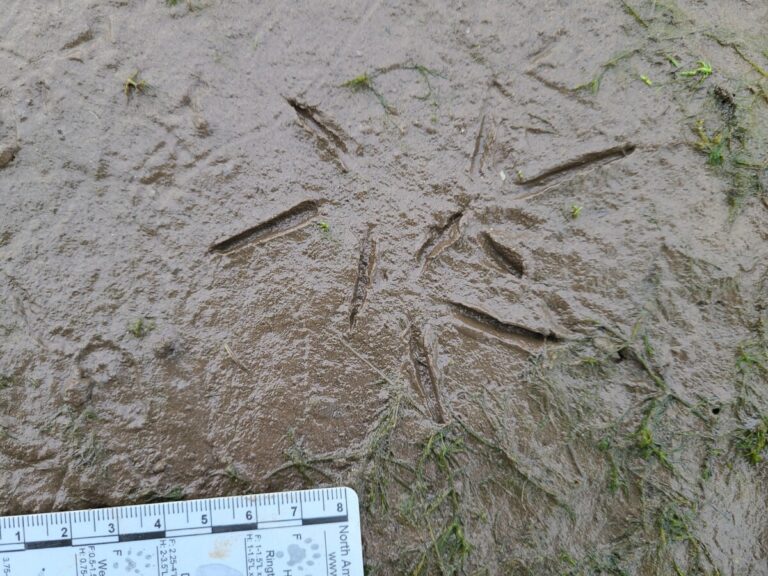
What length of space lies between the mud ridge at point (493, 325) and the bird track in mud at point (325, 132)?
74 centimetres

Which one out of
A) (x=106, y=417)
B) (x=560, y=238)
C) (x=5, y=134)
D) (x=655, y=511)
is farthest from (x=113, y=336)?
(x=655, y=511)

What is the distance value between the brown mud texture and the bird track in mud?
10mm

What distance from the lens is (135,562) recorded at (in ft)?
6.67

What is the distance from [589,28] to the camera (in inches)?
90.7

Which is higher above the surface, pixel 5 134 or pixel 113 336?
pixel 5 134

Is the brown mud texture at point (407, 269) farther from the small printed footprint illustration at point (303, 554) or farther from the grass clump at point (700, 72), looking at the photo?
the small printed footprint illustration at point (303, 554)

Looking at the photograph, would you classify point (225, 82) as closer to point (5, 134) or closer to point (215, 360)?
point (5, 134)

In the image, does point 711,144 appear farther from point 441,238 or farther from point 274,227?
point 274,227

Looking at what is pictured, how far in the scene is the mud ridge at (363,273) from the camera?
222 centimetres

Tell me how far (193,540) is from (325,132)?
165 cm

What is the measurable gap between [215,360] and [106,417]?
0.47 metres

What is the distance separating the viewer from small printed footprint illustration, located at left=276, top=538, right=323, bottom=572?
2047mm

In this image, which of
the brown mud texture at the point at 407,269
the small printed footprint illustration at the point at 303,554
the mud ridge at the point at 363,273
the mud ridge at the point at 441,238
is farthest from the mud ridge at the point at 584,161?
the small printed footprint illustration at the point at 303,554

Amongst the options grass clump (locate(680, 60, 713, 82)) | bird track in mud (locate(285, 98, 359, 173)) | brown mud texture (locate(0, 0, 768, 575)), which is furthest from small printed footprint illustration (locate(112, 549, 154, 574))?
grass clump (locate(680, 60, 713, 82))
